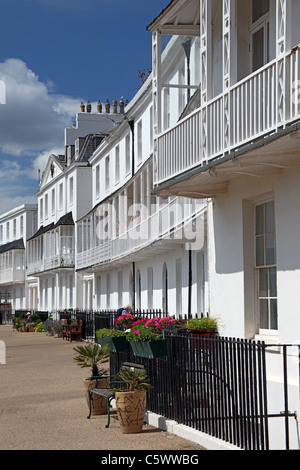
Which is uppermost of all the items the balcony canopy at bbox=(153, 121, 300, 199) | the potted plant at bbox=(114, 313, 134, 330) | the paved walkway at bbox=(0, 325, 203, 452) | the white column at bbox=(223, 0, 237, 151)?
the white column at bbox=(223, 0, 237, 151)

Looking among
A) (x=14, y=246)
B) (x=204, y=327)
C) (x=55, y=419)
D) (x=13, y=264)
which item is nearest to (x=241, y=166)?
(x=204, y=327)

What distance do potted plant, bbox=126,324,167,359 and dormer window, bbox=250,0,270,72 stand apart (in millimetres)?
4505

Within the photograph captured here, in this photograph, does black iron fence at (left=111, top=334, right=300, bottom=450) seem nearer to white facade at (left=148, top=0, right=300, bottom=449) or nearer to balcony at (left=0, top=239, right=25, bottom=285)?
white facade at (left=148, top=0, right=300, bottom=449)

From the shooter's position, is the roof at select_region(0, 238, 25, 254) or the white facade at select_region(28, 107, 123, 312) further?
the roof at select_region(0, 238, 25, 254)

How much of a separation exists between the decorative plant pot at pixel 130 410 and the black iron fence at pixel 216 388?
500mm

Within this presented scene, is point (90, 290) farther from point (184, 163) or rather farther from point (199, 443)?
point (199, 443)

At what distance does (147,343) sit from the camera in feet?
36.3

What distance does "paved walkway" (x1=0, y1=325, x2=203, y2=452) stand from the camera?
9.90 meters

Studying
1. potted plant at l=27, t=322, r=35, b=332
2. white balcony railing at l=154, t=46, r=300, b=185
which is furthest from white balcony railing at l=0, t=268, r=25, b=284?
white balcony railing at l=154, t=46, r=300, b=185

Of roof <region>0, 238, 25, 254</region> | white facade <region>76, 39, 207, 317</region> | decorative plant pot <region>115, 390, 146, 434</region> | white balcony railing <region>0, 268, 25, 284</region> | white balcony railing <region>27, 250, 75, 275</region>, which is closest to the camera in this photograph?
decorative plant pot <region>115, 390, 146, 434</region>

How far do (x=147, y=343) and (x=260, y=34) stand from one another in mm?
5198

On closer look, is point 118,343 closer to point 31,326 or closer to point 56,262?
point 56,262

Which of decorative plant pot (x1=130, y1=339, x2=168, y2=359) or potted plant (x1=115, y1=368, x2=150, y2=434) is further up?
decorative plant pot (x1=130, y1=339, x2=168, y2=359)

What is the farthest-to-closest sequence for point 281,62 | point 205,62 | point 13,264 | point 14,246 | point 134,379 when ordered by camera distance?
point 14,246 → point 13,264 → point 205,62 → point 134,379 → point 281,62
